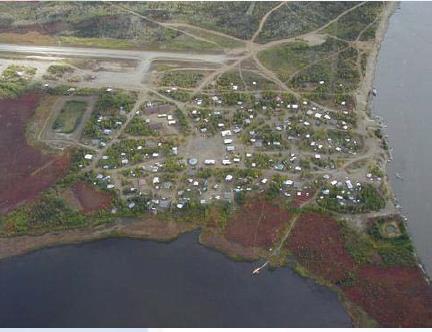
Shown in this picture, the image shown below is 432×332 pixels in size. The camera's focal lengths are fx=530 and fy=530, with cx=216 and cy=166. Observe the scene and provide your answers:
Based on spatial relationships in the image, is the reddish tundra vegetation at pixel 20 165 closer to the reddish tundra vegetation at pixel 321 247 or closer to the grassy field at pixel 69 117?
the grassy field at pixel 69 117

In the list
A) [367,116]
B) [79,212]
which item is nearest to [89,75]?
[79,212]

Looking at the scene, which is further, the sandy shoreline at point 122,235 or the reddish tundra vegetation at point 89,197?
the reddish tundra vegetation at point 89,197

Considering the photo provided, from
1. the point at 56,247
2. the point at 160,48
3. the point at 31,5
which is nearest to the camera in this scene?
the point at 56,247

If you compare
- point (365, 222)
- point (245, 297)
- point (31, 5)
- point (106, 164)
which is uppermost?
point (31, 5)

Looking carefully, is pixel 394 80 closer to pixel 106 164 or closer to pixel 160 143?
pixel 160 143

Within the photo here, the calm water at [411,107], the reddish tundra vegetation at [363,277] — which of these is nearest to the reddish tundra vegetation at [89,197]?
the reddish tundra vegetation at [363,277]
